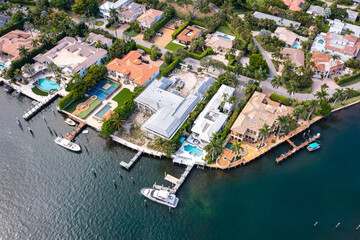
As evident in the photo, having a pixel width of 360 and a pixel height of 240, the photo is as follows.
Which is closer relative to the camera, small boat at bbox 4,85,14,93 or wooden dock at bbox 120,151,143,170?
Answer: wooden dock at bbox 120,151,143,170

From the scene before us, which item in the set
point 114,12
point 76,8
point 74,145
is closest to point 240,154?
point 74,145

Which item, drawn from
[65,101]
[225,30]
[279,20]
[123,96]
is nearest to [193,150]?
[123,96]

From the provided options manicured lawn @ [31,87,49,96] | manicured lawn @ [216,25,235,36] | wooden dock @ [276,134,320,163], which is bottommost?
wooden dock @ [276,134,320,163]

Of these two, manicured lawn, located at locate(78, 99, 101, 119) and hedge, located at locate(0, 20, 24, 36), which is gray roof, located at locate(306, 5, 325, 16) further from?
hedge, located at locate(0, 20, 24, 36)

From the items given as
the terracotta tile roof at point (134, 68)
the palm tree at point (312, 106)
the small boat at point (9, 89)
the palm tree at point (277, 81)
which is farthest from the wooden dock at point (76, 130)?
the palm tree at point (312, 106)

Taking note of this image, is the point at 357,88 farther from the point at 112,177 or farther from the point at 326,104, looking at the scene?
the point at 112,177

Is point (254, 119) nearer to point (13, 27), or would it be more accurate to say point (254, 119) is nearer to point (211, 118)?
point (211, 118)

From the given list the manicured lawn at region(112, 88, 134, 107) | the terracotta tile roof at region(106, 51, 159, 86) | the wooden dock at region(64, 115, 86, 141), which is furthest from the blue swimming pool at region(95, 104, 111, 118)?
the terracotta tile roof at region(106, 51, 159, 86)
